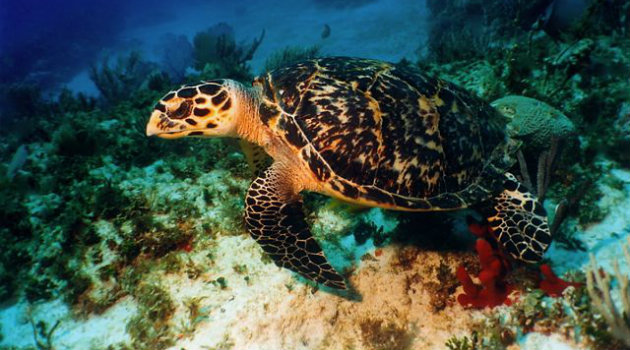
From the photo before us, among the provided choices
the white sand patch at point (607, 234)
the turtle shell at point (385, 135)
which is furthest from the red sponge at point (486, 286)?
the white sand patch at point (607, 234)

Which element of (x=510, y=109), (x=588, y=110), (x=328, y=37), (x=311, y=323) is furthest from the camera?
(x=328, y=37)

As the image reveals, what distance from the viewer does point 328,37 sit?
16.8 m

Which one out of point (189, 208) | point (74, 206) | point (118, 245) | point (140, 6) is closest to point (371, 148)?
point (189, 208)

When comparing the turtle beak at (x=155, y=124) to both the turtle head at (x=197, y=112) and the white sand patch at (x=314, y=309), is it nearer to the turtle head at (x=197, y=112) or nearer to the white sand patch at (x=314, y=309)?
the turtle head at (x=197, y=112)

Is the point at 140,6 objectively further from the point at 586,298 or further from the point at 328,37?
the point at 586,298

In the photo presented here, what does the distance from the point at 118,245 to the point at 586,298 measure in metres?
4.36

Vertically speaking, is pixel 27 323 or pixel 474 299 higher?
pixel 474 299

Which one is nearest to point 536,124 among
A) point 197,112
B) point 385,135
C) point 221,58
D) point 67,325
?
point 385,135

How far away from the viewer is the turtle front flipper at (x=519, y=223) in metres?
2.61

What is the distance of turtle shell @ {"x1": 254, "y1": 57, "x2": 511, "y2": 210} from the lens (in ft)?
8.85

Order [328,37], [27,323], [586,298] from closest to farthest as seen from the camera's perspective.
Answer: [586,298], [27,323], [328,37]

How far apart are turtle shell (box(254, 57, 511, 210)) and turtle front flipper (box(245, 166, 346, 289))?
1.41ft

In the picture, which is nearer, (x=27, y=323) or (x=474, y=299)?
(x=474, y=299)

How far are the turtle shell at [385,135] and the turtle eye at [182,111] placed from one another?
28.6 inches
